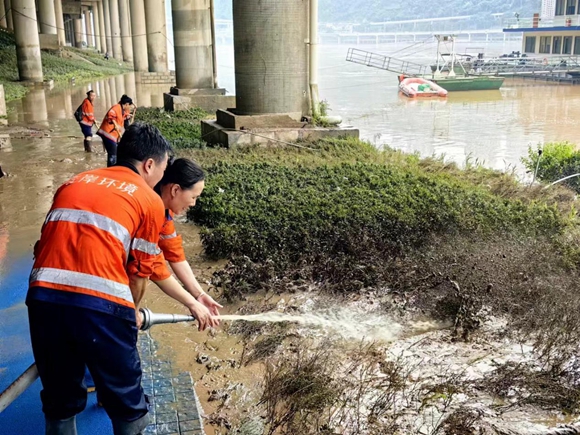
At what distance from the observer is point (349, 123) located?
26.9m

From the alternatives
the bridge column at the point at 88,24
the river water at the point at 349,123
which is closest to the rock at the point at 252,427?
the river water at the point at 349,123

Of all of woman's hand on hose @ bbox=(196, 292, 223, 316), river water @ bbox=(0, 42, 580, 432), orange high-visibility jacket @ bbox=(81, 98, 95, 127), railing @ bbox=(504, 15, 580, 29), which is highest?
railing @ bbox=(504, 15, 580, 29)

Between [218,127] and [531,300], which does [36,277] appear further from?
[218,127]

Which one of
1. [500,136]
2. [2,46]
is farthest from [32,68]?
[500,136]

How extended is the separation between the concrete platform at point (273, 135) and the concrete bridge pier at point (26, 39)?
25.7 meters

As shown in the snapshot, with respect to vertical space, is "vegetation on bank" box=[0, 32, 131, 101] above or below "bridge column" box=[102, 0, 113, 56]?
below

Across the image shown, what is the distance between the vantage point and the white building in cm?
5422

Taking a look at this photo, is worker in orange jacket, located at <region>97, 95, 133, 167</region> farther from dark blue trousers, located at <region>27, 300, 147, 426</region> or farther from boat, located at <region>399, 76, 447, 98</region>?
boat, located at <region>399, 76, 447, 98</region>

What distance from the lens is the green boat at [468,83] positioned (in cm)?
4447

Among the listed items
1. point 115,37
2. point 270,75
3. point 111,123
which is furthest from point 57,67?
point 111,123

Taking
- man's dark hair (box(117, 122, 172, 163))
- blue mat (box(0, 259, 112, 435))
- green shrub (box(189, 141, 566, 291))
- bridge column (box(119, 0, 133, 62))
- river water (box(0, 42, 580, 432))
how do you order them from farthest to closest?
bridge column (box(119, 0, 133, 62)) → river water (box(0, 42, 580, 432)) → green shrub (box(189, 141, 566, 291)) → blue mat (box(0, 259, 112, 435)) → man's dark hair (box(117, 122, 172, 163))

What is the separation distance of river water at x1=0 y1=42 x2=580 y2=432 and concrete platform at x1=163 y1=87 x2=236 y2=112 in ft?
9.10

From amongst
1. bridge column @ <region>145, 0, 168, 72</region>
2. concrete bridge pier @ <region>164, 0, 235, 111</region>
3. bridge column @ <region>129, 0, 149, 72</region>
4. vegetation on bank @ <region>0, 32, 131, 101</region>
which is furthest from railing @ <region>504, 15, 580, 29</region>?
concrete bridge pier @ <region>164, 0, 235, 111</region>

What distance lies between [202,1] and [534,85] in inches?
1365
